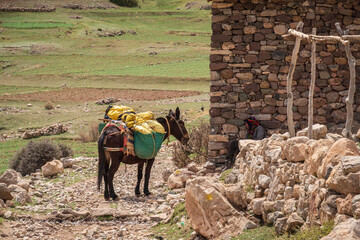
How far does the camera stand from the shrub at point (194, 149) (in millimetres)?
14938

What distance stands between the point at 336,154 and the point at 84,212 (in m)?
5.83

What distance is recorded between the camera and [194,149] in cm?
1586

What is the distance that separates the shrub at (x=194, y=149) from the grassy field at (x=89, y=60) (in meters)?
3.70

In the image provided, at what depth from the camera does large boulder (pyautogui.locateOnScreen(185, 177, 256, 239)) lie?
7.64 metres

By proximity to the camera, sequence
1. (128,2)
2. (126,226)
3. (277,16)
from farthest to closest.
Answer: (128,2)
(277,16)
(126,226)

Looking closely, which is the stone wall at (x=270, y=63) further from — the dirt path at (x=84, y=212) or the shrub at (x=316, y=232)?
the shrub at (x=316, y=232)

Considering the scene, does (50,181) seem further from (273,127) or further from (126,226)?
(273,127)

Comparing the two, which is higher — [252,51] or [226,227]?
[252,51]

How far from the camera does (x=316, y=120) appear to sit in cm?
1333

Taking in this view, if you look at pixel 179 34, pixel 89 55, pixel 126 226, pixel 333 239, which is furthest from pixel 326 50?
pixel 179 34

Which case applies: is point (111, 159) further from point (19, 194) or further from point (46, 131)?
point (46, 131)

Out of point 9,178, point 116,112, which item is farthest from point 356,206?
point 9,178

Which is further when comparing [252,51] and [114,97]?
[114,97]

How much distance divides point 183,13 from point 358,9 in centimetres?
9171
